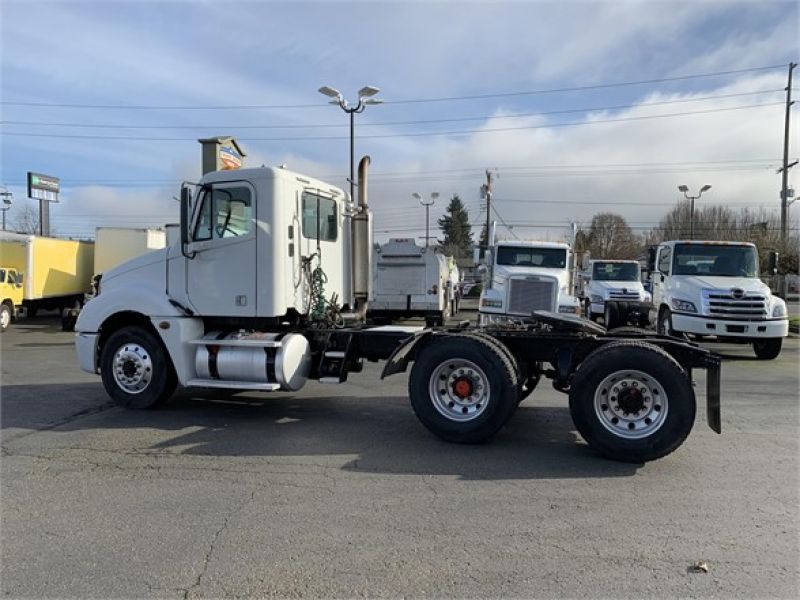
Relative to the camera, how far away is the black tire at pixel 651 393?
18.5ft

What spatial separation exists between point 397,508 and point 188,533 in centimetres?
148

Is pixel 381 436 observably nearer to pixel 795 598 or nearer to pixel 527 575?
pixel 527 575

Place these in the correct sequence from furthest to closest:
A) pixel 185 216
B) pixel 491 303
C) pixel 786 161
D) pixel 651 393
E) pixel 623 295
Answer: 1. pixel 786 161
2. pixel 623 295
3. pixel 491 303
4. pixel 185 216
5. pixel 651 393

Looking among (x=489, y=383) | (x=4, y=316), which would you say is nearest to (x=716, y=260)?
(x=489, y=383)

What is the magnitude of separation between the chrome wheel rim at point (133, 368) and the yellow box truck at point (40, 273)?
15160mm

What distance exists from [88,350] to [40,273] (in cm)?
1622

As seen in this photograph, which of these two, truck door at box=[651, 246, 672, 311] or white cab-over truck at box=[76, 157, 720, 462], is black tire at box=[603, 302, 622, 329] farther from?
white cab-over truck at box=[76, 157, 720, 462]

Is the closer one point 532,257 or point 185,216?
point 185,216

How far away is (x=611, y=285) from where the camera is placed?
74.3 feet

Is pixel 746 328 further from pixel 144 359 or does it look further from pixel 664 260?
pixel 144 359

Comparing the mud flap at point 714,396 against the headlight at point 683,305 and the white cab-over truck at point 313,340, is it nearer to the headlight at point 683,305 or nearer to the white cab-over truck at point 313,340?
the white cab-over truck at point 313,340

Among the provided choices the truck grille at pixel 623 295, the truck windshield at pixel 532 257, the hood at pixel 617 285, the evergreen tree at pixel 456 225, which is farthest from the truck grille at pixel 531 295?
the evergreen tree at pixel 456 225

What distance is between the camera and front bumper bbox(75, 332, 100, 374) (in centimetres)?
805

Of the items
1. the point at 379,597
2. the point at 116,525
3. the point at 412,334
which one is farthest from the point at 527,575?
the point at 412,334
